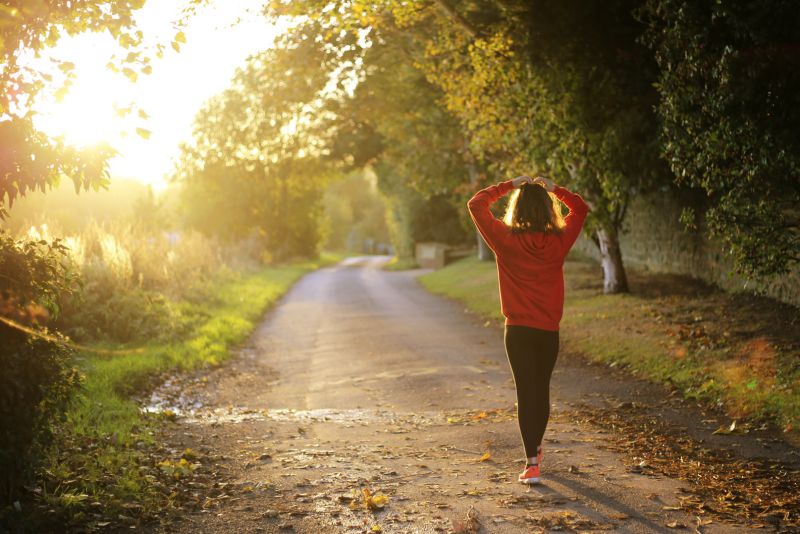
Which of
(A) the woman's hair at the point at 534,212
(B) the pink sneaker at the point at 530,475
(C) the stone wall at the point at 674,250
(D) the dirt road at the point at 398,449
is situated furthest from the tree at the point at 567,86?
(B) the pink sneaker at the point at 530,475

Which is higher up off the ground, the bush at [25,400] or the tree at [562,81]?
the tree at [562,81]

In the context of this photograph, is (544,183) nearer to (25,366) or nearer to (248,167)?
(25,366)

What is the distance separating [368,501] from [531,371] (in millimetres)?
1561

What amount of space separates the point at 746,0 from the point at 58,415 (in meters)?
8.55

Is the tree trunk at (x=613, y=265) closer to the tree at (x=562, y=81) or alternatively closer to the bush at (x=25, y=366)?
the tree at (x=562, y=81)

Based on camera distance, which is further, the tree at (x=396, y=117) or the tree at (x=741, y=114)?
the tree at (x=396, y=117)

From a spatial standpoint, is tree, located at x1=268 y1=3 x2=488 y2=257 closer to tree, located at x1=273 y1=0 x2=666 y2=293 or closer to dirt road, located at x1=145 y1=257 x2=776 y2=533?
tree, located at x1=273 y1=0 x2=666 y2=293

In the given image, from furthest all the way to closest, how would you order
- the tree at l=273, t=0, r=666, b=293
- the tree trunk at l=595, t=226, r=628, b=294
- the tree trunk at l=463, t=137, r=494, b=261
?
the tree trunk at l=463, t=137, r=494, b=261 → the tree trunk at l=595, t=226, r=628, b=294 → the tree at l=273, t=0, r=666, b=293

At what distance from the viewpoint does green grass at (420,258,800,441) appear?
30.7ft

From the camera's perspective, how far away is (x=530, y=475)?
6.34 m

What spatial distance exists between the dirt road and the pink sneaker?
83mm

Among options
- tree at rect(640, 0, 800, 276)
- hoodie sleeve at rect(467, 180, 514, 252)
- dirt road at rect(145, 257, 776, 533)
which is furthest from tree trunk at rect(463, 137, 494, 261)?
hoodie sleeve at rect(467, 180, 514, 252)

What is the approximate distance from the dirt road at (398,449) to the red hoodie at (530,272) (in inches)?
49.5

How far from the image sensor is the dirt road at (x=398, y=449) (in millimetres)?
5637
